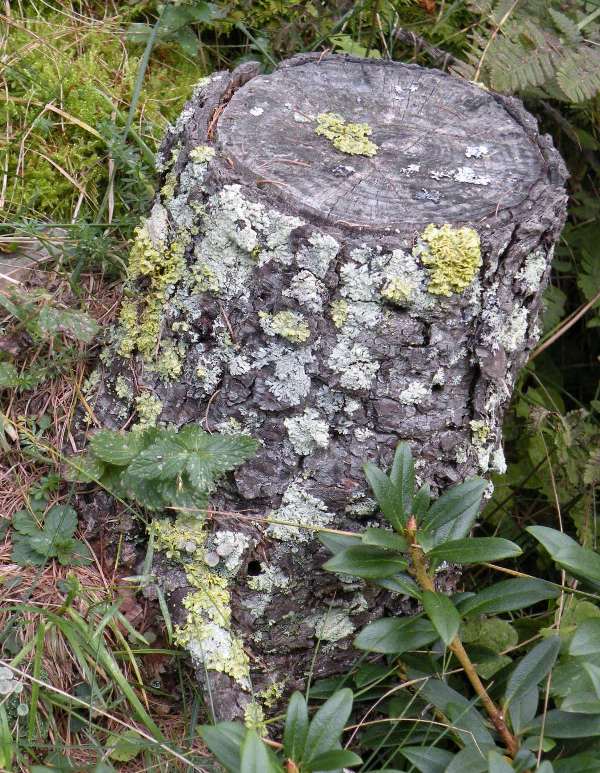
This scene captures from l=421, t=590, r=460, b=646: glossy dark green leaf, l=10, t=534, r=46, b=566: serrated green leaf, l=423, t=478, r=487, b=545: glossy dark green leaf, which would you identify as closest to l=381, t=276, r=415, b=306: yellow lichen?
l=423, t=478, r=487, b=545: glossy dark green leaf

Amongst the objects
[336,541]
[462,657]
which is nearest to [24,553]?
[336,541]

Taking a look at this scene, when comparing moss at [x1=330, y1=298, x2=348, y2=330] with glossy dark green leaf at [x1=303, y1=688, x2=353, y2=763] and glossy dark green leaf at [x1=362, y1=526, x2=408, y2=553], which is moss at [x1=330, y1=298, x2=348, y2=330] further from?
glossy dark green leaf at [x1=303, y1=688, x2=353, y2=763]

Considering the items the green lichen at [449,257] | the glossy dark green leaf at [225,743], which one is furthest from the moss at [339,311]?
the glossy dark green leaf at [225,743]

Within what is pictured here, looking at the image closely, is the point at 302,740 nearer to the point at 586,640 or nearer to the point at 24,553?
the point at 586,640

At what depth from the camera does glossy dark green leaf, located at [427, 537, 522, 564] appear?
181 centimetres

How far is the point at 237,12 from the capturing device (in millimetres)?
3447

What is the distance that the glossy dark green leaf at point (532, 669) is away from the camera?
1.88 meters

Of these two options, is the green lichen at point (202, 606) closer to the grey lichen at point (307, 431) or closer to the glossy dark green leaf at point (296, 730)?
the grey lichen at point (307, 431)

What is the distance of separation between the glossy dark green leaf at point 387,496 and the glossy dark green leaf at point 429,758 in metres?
0.50

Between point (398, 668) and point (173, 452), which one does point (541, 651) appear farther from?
point (173, 452)

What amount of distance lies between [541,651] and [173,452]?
1.01m

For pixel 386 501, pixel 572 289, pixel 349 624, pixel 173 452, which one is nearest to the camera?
pixel 386 501

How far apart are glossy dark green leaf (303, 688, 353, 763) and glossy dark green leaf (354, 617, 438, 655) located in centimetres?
19

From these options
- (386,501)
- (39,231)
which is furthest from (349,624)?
(39,231)
